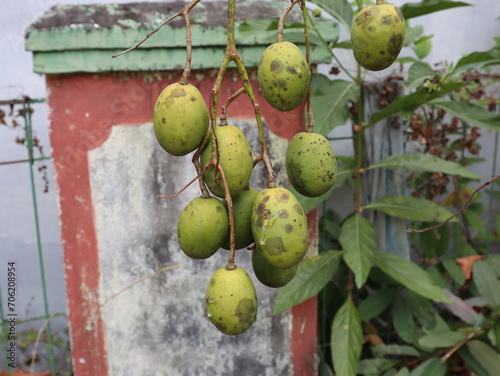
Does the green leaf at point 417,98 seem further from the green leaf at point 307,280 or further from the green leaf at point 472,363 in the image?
the green leaf at point 472,363

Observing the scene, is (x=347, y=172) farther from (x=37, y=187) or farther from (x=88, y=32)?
(x=37, y=187)

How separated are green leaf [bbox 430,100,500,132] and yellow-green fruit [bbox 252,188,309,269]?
1054 millimetres

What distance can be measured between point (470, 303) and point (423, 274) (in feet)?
1.28

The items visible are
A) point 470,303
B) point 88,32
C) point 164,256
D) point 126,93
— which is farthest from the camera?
point 470,303

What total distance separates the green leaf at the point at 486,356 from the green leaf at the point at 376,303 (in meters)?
0.32

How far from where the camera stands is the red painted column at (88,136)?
4.91ft

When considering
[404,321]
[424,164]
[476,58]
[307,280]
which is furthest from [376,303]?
[476,58]

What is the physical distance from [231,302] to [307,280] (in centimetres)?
111

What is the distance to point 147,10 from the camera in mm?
1493

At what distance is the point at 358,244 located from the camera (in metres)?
1.55

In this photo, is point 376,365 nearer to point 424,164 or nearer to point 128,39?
point 424,164

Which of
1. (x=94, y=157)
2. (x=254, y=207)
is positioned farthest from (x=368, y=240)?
(x=254, y=207)

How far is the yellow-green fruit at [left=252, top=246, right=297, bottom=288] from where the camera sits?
22.5 inches

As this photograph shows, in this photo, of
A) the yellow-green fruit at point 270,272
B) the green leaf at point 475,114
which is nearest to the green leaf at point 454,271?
the green leaf at point 475,114
